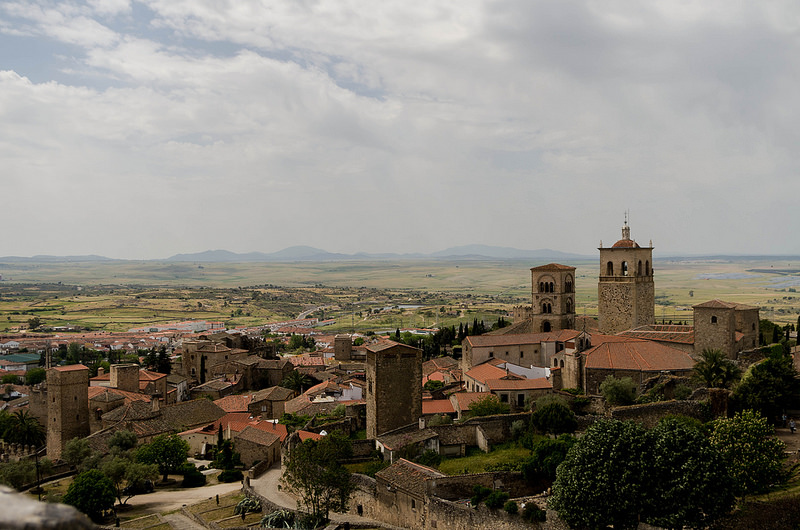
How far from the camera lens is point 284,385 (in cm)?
5794

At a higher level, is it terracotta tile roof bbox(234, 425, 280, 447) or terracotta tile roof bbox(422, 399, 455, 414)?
terracotta tile roof bbox(422, 399, 455, 414)

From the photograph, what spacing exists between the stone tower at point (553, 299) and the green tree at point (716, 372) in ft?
71.8

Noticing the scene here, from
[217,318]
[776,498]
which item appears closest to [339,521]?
[776,498]

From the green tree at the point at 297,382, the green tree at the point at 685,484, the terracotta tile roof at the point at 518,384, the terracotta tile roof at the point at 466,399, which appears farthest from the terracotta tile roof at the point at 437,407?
the green tree at the point at 297,382

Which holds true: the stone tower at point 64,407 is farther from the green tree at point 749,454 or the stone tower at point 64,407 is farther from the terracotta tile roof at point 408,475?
the green tree at point 749,454

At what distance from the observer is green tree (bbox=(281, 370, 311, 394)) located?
56969 mm

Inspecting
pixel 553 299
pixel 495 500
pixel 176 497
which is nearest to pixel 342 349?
pixel 553 299

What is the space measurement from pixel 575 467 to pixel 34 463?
32.5m

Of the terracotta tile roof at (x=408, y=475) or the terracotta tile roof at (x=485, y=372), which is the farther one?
the terracotta tile roof at (x=485, y=372)

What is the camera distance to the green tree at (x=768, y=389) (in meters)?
28.3

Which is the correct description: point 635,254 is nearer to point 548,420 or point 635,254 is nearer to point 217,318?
point 548,420

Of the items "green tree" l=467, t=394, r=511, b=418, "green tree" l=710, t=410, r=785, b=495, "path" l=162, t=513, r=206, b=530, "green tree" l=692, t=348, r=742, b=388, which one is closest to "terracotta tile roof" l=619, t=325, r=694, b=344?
"green tree" l=692, t=348, r=742, b=388

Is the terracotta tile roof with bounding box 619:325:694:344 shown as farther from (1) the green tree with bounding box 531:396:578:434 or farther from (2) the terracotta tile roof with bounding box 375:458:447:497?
(2) the terracotta tile roof with bounding box 375:458:447:497

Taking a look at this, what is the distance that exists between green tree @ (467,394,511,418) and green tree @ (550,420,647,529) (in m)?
11.8
